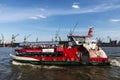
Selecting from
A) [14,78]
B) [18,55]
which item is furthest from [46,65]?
[14,78]

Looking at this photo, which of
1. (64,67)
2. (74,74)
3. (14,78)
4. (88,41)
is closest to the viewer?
(14,78)

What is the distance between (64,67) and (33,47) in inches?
392

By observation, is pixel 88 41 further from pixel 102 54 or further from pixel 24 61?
pixel 24 61

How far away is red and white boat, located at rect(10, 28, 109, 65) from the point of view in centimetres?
5534

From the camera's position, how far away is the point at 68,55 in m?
55.4

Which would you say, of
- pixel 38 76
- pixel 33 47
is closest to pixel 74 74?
pixel 38 76

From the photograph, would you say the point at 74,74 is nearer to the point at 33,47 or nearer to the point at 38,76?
the point at 38,76

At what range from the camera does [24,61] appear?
56.8 metres

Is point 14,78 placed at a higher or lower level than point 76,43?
lower

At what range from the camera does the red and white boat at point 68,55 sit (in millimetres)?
55344

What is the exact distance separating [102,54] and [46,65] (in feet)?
46.1

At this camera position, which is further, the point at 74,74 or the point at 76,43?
the point at 76,43

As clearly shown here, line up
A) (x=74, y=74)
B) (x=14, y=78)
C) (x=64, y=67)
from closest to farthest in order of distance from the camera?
(x=14, y=78)
(x=74, y=74)
(x=64, y=67)

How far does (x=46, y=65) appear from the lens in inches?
2191
